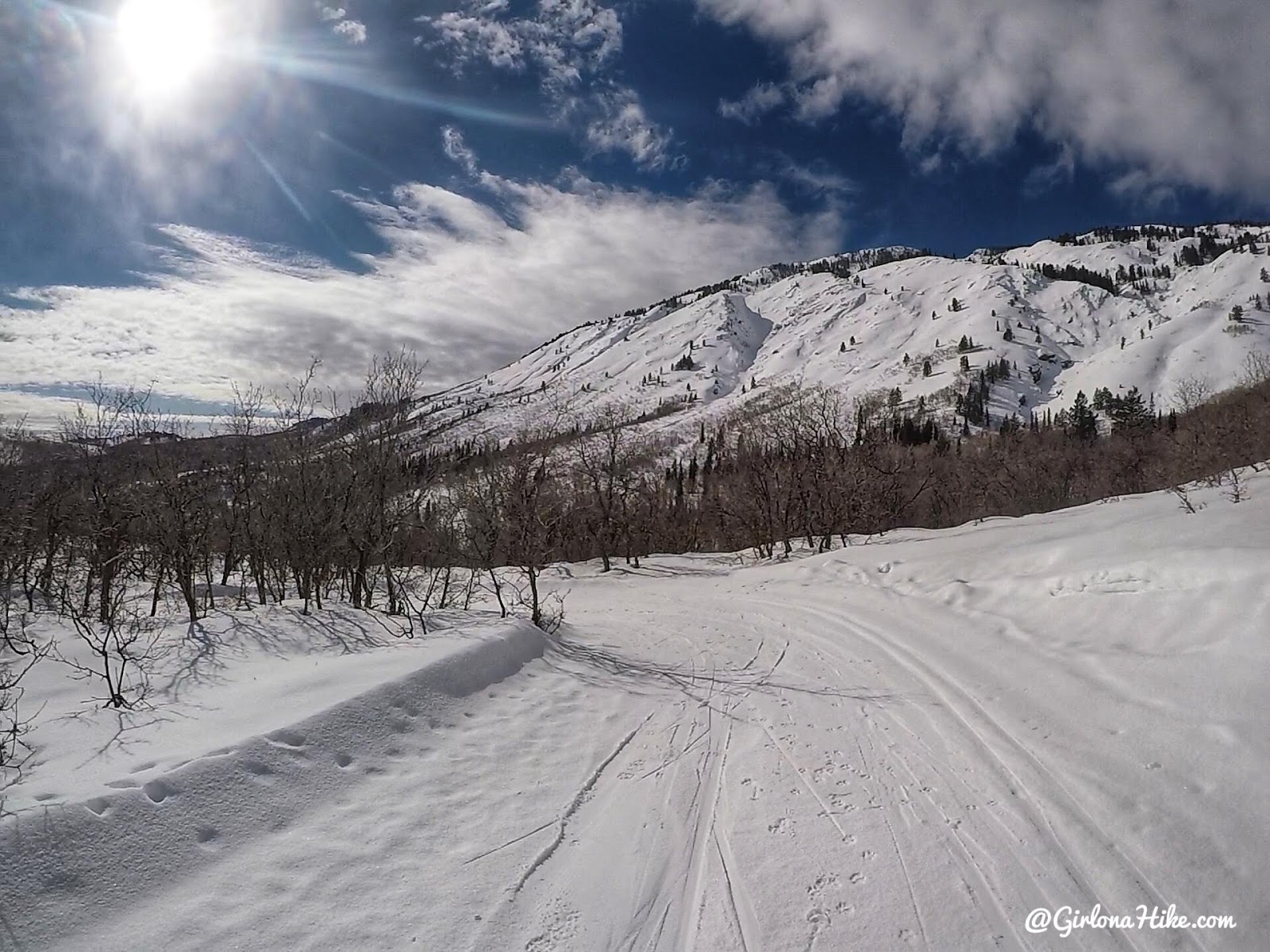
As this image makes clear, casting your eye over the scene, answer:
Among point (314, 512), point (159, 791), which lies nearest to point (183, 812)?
point (159, 791)

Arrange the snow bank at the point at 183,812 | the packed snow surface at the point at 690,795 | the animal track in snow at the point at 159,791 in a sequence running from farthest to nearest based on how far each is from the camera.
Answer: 1. the animal track in snow at the point at 159,791
2. the packed snow surface at the point at 690,795
3. the snow bank at the point at 183,812

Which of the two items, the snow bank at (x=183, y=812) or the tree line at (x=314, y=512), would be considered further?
the tree line at (x=314, y=512)

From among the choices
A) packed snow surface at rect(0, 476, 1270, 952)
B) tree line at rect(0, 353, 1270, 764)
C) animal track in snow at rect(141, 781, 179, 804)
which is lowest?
packed snow surface at rect(0, 476, 1270, 952)

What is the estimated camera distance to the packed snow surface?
11.1ft

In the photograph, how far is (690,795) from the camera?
512 centimetres

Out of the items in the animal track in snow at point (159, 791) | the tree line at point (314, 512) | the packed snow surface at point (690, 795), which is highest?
the tree line at point (314, 512)

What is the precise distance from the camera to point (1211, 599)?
21.4 ft

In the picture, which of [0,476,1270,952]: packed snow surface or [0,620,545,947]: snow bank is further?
[0,476,1270,952]: packed snow surface

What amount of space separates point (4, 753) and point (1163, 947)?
7.74 metres

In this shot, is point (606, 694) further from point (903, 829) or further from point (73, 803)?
point (73, 803)

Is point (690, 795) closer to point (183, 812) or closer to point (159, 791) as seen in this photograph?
point (183, 812)

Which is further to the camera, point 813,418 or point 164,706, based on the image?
point 813,418

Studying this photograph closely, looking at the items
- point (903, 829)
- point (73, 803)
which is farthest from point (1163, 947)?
point (73, 803)

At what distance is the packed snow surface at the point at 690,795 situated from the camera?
3375 mm
